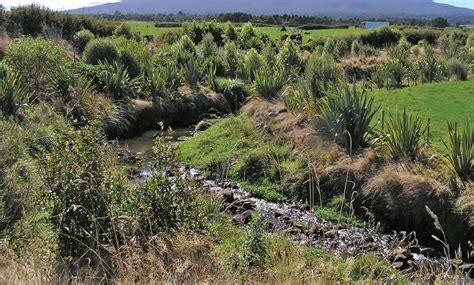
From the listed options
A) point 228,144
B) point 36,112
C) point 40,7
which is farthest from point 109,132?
point 40,7

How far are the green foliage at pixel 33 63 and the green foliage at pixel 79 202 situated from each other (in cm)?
963

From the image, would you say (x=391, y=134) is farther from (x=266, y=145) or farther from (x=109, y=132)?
(x=109, y=132)

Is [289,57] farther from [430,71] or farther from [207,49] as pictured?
[430,71]

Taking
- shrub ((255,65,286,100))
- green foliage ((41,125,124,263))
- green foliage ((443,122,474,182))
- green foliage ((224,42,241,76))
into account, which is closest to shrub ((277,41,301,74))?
green foliage ((224,42,241,76))

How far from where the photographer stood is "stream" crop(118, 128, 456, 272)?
6434 millimetres

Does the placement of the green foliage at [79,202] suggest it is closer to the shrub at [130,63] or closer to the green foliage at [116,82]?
the green foliage at [116,82]

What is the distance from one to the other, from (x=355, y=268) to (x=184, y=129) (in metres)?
10.9

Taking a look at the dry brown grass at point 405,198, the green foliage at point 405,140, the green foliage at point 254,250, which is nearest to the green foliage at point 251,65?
the green foliage at point 405,140

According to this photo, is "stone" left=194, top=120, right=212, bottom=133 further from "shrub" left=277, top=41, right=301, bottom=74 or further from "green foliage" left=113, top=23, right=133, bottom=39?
"green foliage" left=113, top=23, right=133, bottom=39

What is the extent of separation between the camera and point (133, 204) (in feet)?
16.4

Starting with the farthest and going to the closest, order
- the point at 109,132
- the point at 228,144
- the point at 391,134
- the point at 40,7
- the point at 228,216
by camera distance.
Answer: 1. the point at 40,7
2. the point at 109,132
3. the point at 228,144
4. the point at 391,134
5. the point at 228,216

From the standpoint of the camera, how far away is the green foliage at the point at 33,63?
14.1m

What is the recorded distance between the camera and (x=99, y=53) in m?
17.3

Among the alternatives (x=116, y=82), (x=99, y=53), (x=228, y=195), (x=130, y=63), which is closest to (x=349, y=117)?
(x=228, y=195)
